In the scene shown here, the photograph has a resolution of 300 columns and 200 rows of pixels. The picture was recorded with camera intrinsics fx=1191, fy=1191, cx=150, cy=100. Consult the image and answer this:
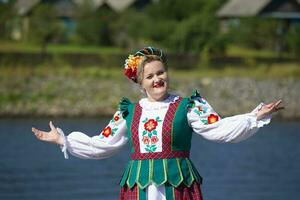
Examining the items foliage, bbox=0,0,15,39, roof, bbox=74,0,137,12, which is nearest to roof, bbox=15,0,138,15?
roof, bbox=74,0,137,12

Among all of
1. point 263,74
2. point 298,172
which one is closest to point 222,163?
point 298,172

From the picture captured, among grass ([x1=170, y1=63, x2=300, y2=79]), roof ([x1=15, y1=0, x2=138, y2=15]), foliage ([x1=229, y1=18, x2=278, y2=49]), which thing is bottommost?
grass ([x1=170, y1=63, x2=300, y2=79])

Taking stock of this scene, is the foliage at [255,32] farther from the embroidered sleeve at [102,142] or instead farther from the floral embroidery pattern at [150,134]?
the floral embroidery pattern at [150,134]

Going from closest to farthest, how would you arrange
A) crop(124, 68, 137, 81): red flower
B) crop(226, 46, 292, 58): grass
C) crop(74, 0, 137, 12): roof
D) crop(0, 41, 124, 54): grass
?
1. crop(124, 68, 137, 81): red flower
2. crop(226, 46, 292, 58): grass
3. crop(0, 41, 124, 54): grass
4. crop(74, 0, 137, 12): roof

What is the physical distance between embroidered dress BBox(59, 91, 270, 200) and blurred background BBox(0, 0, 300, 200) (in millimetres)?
449

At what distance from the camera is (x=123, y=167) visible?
49.8ft

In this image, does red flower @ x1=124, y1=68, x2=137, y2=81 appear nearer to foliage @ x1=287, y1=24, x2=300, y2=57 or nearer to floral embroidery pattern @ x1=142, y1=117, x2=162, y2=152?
floral embroidery pattern @ x1=142, y1=117, x2=162, y2=152

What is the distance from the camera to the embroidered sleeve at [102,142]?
5.62 metres

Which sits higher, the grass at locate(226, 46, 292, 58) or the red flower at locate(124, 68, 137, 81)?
the grass at locate(226, 46, 292, 58)

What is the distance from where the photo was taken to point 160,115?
5.48 meters

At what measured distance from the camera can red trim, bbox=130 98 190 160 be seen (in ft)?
17.9

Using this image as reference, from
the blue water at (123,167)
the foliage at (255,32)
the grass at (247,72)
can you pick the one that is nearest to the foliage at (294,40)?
the foliage at (255,32)

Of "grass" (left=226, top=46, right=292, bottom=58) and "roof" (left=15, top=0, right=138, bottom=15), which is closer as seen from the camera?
"grass" (left=226, top=46, right=292, bottom=58)

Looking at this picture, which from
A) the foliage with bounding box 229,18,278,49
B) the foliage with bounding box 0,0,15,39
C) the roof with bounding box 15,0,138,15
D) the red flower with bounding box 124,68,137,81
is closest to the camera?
the red flower with bounding box 124,68,137,81
